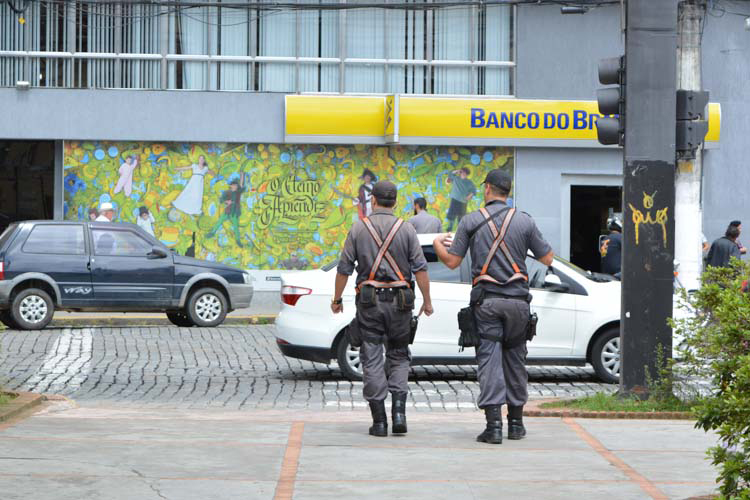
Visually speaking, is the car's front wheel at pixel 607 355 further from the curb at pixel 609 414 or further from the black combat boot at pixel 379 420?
the black combat boot at pixel 379 420

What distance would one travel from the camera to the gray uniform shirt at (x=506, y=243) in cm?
898

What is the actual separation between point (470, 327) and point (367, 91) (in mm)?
16652

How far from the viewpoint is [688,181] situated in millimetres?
21141

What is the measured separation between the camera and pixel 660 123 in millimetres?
10523

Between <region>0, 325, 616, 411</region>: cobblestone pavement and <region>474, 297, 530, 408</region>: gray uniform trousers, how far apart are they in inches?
102

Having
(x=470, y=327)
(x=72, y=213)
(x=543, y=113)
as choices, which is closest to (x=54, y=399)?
(x=470, y=327)

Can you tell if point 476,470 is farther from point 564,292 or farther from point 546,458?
point 564,292

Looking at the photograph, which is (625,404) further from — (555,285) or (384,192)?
(555,285)

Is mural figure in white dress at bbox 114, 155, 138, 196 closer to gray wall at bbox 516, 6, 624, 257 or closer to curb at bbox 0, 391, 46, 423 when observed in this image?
gray wall at bbox 516, 6, 624, 257

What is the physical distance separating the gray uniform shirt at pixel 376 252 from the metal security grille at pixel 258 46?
15.9m

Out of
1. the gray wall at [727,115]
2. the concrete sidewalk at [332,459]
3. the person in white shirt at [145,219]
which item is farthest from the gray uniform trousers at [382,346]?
the gray wall at [727,115]

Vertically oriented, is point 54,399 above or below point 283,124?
below

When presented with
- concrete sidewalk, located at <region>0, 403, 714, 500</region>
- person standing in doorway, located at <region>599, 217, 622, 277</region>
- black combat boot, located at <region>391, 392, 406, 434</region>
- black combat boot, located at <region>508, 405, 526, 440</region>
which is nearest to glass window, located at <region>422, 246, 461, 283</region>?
concrete sidewalk, located at <region>0, 403, 714, 500</region>

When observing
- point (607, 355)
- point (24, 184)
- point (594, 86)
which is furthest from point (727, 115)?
point (24, 184)
